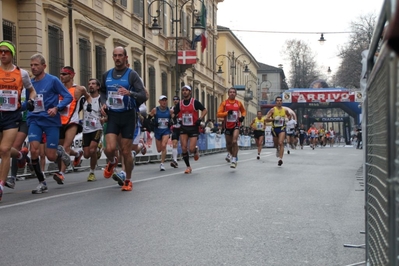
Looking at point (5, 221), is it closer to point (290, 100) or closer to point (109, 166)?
point (109, 166)

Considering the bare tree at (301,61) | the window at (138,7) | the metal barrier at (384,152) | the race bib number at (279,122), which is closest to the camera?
the metal barrier at (384,152)

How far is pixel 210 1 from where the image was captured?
201 feet

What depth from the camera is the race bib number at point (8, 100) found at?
877 cm

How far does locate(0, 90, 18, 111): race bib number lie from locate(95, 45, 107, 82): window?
19.8 m

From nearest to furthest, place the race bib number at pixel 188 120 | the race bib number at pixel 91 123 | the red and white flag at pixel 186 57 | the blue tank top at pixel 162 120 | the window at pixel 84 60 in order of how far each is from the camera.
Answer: the race bib number at pixel 91 123 → the race bib number at pixel 188 120 → the blue tank top at pixel 162 120 → the window at pixel 84 60 → the red and white flag at pixel 186 57

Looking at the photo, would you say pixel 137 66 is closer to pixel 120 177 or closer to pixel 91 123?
pixel 91 123

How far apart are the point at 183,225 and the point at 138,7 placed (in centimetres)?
2964

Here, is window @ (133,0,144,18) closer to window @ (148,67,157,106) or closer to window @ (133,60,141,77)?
window @ (133,60,141,77)

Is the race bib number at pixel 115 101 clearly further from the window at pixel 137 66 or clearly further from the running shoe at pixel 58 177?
the window at pixel 137 66

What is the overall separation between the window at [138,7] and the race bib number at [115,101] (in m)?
25.3

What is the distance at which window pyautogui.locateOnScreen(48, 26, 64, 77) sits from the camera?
922 inches

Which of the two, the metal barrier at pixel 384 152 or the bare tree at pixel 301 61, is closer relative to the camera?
the metal barrier at pixel 384 152

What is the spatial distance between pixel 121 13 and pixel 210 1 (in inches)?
1191

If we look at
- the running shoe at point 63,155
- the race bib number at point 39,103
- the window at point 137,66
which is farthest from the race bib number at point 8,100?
the window at point 137,66
